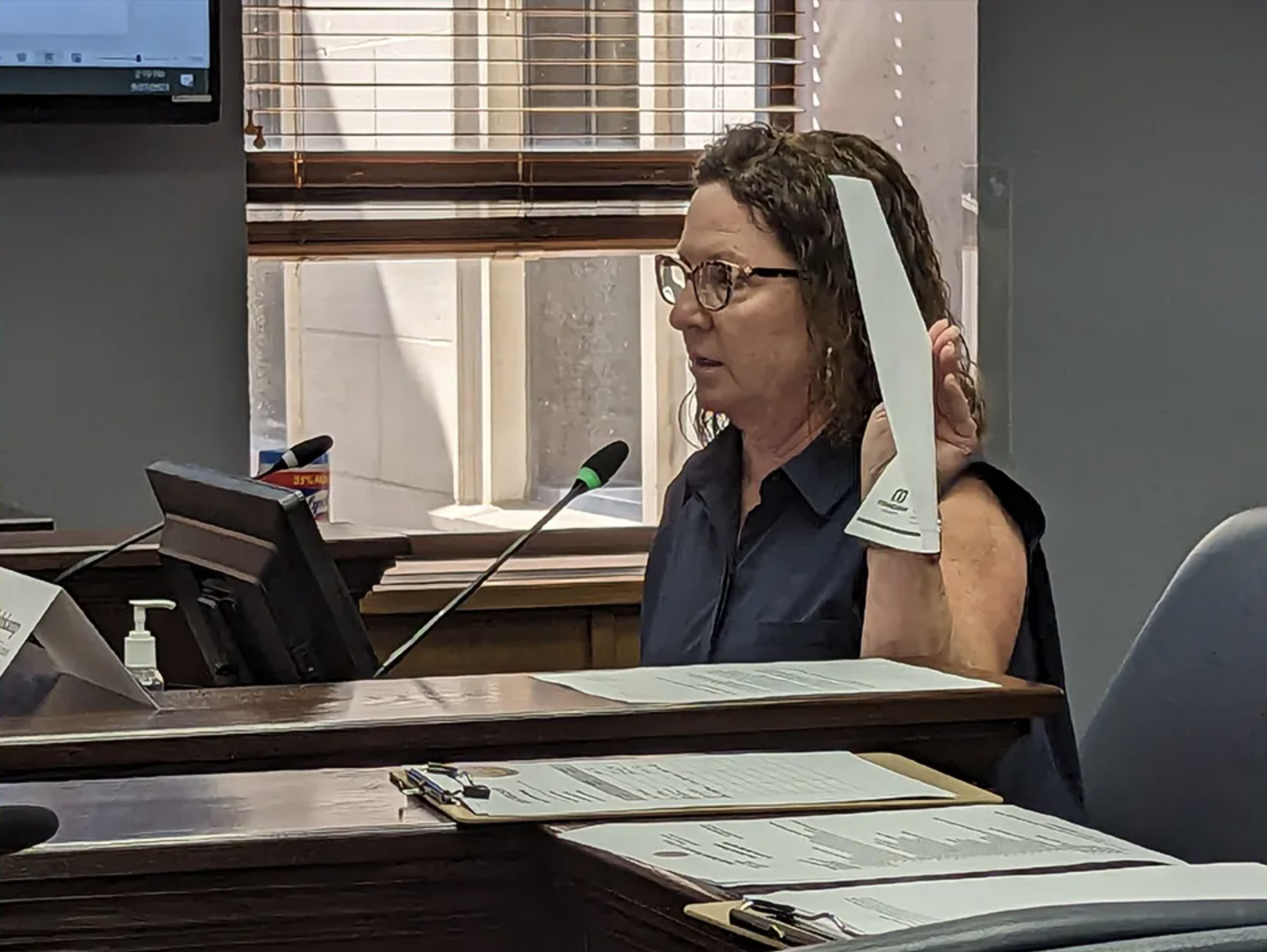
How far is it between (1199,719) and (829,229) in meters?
0.60

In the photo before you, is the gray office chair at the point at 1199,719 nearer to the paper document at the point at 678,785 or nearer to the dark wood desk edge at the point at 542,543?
the paper document at the point at 678,785

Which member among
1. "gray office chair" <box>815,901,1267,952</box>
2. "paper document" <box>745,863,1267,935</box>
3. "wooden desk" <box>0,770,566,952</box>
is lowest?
"wooden desk" <box>0,770,566,952</box>

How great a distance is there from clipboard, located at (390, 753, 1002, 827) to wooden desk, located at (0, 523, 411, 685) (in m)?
1.04

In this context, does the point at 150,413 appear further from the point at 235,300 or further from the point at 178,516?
the point at 178,516

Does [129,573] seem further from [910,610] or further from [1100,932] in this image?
[1100,932]

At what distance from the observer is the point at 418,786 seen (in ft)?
3.11

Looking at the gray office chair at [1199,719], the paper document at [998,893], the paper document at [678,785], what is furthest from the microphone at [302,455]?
the paper document at [998,893]

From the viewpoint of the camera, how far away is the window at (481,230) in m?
2.86

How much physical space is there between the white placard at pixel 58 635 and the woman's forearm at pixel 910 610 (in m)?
0.60

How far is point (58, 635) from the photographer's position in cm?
108

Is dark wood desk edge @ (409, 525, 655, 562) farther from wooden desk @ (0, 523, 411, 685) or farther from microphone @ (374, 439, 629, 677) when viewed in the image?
microphone @ (374, 439, 629, 677)

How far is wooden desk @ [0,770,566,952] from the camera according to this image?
0.84 meters

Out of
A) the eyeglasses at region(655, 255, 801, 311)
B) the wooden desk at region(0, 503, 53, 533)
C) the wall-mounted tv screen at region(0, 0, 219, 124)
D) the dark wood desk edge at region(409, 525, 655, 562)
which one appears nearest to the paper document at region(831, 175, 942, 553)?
the eyeglasses at region(655, 255, 801, 311)

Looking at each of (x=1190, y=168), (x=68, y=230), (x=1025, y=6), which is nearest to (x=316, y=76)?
(x=68, y=230)
